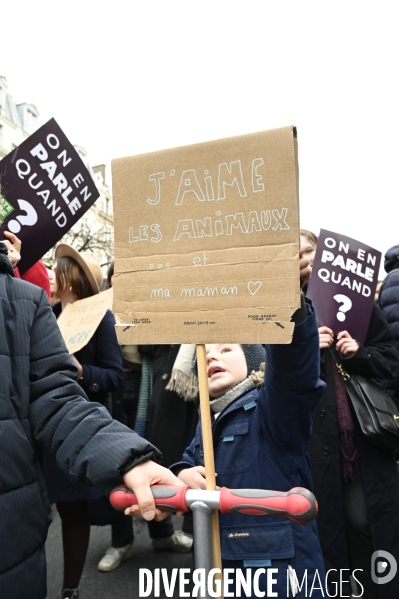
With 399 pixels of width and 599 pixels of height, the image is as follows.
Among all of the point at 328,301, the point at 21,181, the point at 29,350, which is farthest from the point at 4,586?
the point at 328,301

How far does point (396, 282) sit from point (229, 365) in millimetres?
1919

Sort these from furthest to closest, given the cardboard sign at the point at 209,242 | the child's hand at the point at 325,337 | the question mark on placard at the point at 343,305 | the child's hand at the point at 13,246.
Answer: the question mark on placard at the point at 343,305
the child's hand at the point at 325,337
the child's hand at the point at 13,246
the cardboard sign at the point at 209,242

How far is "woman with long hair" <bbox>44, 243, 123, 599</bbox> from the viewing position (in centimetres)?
235

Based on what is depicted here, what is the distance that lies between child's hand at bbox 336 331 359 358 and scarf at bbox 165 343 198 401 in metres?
0.80

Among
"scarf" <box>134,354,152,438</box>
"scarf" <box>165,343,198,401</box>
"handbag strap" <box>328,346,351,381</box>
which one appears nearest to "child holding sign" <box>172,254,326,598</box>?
"handbag strap" <box>328,346,351,381</box>

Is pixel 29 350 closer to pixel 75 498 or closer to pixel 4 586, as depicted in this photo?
pixel 4 586

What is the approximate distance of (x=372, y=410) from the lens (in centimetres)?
233

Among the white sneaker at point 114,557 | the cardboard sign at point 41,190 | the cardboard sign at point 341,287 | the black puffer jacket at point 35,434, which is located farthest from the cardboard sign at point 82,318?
the white sneaker at point 114,557

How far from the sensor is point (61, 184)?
7.76 feet

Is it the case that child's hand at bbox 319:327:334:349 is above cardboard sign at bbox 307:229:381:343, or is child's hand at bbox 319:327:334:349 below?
below

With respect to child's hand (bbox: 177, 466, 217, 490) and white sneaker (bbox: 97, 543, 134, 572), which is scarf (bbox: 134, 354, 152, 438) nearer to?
white sneaker (bbox: 97, 543, 134, 572)

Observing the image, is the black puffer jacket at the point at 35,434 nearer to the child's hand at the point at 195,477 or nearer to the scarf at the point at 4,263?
the scarf at the point at 4,263

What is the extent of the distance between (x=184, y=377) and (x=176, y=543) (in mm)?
1237

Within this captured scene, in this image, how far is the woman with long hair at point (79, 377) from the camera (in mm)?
2352
